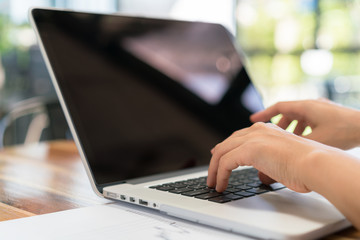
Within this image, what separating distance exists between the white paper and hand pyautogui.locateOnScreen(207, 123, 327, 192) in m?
0.11

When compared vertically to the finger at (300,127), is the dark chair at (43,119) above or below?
below

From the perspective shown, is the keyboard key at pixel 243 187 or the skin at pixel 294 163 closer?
the skin at pixel 294 163

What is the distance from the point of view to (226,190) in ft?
2.16

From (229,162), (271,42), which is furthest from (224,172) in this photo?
(271,42)

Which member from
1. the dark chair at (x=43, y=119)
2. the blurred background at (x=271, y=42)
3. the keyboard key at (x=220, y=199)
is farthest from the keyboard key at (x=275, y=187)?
the blurred background at (x=271, y=42)

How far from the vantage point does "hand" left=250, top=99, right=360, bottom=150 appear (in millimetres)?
842

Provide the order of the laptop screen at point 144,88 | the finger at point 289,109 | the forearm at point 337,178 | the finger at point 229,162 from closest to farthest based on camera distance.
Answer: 1. the forearm at point 337,178
2. the finger at point 229,162
3. the laptop screen at point 144,88
4. the finger at point 289,109

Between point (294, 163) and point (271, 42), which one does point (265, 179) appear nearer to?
point (294, 163)

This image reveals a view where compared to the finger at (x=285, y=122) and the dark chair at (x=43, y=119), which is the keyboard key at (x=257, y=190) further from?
the dark chair at (x=43, y=119)

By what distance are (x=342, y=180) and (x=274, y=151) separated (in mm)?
96

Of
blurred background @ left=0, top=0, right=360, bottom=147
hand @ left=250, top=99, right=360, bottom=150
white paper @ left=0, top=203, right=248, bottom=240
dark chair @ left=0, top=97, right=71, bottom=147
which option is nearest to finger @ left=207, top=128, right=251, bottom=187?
white paper @ left=0, top=203, right=248, bottom=240

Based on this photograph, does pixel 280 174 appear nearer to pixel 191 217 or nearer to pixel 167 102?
pixel 191 217

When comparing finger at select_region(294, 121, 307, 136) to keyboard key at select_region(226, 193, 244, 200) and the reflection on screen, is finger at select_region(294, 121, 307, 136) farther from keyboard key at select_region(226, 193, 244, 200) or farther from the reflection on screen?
keyboard key at select_region(226, 193, 244, 200)

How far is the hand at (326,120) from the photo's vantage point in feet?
2.76
